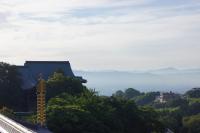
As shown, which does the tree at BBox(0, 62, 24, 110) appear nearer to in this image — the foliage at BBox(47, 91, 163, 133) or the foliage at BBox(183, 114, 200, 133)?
the foliage at BBox(47, 91, 163, 133)

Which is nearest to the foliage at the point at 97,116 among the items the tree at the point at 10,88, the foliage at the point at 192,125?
the tree at the point at 10,88

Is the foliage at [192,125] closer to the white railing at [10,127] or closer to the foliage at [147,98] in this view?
the white railing at [10,127]

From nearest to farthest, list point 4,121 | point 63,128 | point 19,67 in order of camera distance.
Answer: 1. point 4,121
2. point 63,128
3. point 19,67

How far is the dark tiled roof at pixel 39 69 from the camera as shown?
130 feet

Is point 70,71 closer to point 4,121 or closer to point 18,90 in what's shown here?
point 18,90

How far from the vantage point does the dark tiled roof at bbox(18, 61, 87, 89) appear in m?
39.5

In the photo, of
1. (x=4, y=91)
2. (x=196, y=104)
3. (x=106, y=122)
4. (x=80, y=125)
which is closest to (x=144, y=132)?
(x=106, y=122)

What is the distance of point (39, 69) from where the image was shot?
42250 millimetres

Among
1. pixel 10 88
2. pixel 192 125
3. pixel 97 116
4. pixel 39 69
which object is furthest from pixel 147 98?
pixel 97 116

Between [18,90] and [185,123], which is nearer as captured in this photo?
[18,90]

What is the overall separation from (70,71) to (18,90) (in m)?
7.72

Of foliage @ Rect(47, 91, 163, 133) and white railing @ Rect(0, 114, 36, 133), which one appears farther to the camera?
foliage @ Rect(47, 91, 163, 133)

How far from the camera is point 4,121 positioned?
1880 centimetres

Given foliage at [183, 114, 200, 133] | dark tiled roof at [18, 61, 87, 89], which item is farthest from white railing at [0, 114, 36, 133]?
foliage at [183, 114, 200, 133]
